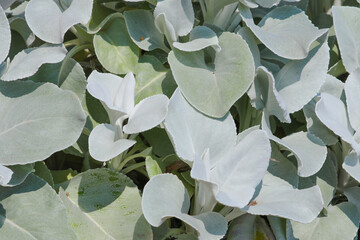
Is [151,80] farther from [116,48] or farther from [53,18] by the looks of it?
[53,18]

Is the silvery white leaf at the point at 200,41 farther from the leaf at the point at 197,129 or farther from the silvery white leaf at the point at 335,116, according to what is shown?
the silvery white leaf at the point at 335,116

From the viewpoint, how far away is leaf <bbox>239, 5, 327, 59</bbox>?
1021 millimetres

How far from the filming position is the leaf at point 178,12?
41.4 inches

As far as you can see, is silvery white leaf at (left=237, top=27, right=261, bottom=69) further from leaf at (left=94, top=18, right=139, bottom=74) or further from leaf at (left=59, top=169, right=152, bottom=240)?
leaf at (left=59, top=169, right=152, bottom=240)

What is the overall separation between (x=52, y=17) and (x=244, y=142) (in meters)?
0.48

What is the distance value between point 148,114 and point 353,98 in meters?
0.46

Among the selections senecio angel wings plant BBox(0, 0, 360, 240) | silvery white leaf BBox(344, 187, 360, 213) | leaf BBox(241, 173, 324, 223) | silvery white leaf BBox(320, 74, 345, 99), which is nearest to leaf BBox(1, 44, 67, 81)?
senecio angel wings plant BBox(0, 0, 360, 240)

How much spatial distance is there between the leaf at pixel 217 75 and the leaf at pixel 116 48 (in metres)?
0.13

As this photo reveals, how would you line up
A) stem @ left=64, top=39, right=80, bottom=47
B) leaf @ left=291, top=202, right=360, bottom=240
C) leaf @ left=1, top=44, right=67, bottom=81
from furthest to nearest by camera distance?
stem @ left=64, top=39, right=80, bottom=47, leaf @ left=291, top=202, right=360, bottom=240, leaf @ left=1, top=44, right=67, bottom=81

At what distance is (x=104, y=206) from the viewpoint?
3.37ft

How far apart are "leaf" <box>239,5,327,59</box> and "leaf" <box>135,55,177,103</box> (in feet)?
0.73

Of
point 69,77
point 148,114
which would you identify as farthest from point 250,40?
point 69,77

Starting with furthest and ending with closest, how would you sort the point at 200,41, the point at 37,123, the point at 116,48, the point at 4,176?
the point at 116,48 < the point at 200,41 < the point at 37,123 < the point at 4,176

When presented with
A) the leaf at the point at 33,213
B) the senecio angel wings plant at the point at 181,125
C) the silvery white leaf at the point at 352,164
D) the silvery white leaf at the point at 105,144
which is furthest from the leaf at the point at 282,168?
the leaf at the point at 33,213
